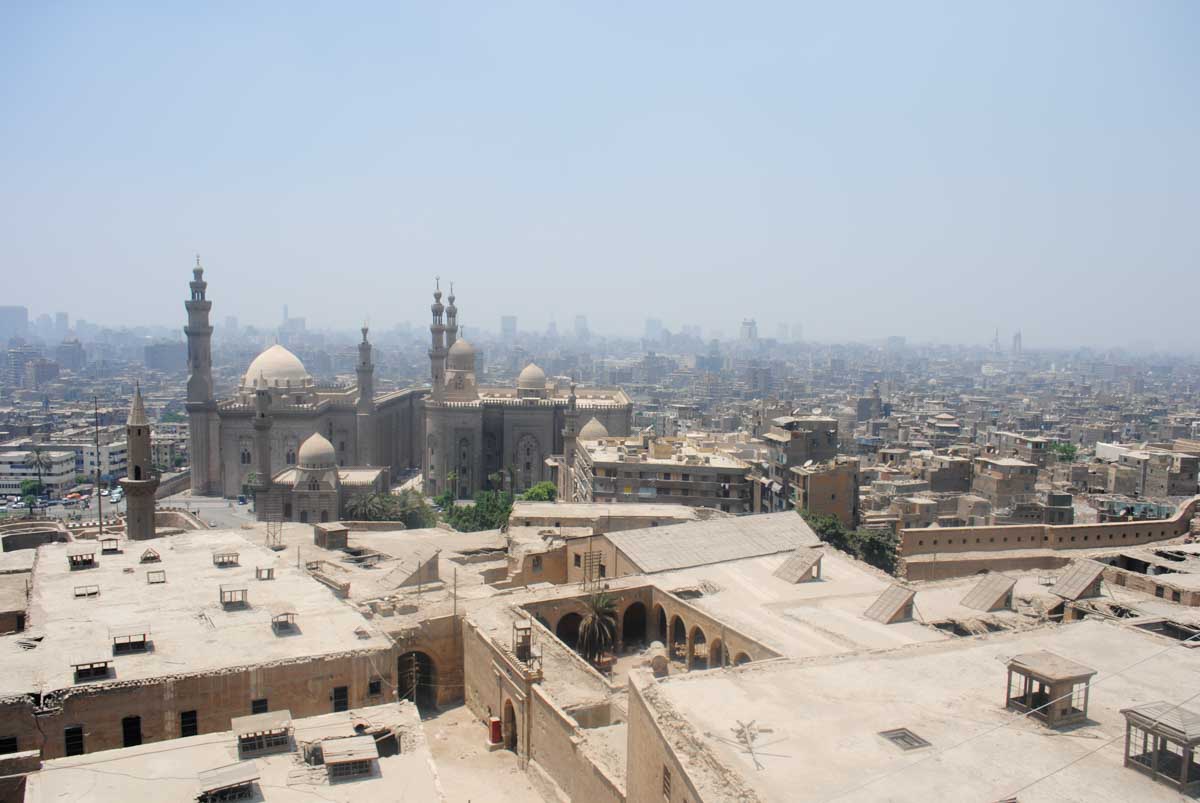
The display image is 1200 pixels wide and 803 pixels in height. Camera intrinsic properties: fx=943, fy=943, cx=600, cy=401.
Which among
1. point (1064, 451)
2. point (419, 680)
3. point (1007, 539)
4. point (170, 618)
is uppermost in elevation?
point (170, 618)

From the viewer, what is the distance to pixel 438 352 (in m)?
72.2

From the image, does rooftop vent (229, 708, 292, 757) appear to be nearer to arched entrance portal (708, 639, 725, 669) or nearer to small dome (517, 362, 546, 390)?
arched entrance portal (708, 639, 725, 669)

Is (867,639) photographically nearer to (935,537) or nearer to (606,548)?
(606,548)

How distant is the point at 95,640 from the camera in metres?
19.7

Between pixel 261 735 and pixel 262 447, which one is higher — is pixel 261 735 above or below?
above

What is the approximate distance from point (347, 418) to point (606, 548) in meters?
42.6

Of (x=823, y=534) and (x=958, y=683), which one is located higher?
(x=958, y=683)

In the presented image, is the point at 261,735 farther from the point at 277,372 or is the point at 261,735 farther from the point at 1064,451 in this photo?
the point at 1064,451

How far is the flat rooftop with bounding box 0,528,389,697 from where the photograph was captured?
18625 millimetres

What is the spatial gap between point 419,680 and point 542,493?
3145 centimetres

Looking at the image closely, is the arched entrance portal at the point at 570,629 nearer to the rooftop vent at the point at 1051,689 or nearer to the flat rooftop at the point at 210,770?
the flat rooftop at the point at 210,770

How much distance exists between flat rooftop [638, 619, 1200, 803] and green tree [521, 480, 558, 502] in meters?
38.8

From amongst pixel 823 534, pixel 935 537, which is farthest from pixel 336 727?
pixel 823 534

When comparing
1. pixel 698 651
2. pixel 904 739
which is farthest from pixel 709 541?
pixel 904 739
